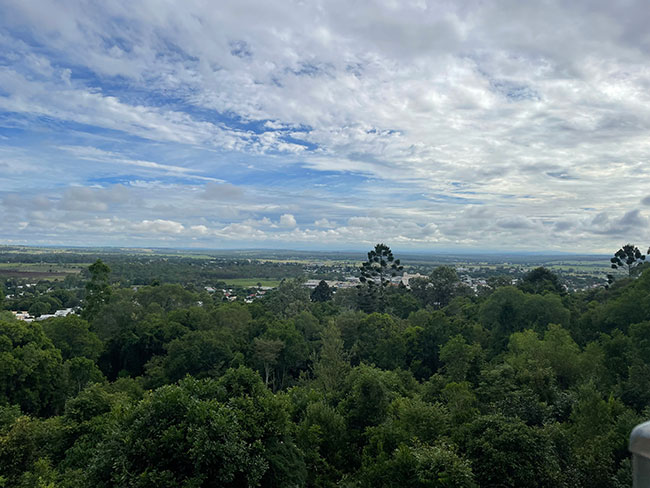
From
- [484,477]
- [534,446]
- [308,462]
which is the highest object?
[534,446]

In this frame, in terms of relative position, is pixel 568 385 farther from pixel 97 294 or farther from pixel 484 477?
pixel 97 294

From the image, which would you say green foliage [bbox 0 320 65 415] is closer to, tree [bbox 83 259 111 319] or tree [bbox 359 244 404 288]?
tree [bbox 83 259 111 319]

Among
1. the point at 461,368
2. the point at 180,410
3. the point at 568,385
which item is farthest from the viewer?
the point at 461,368

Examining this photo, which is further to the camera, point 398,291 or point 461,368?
point 398,291

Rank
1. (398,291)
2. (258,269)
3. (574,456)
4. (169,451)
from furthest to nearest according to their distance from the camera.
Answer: (258,269) → (398,291) → (574,456) → (169,451)

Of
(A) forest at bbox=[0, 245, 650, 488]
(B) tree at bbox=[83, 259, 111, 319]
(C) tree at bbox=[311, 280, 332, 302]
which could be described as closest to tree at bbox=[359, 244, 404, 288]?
(A) forest at bbox=[0, 245, 650, 488]

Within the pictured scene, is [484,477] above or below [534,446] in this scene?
below

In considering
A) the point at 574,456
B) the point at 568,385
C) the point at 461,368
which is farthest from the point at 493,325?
the point at 574,456

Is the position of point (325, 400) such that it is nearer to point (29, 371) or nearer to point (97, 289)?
point (29, 371)
